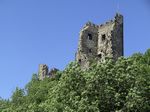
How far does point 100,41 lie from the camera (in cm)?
10138

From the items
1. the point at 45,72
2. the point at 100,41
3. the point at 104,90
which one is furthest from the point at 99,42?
the point at 104,90

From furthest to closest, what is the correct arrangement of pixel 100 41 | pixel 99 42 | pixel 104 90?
pixel 99 42
pixel 100 41
pixel 104 90

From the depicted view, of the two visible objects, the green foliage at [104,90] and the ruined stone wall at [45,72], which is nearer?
the green foliage at [104,90]

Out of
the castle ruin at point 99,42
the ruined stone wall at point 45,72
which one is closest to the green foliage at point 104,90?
the castle ruin at point 99,42

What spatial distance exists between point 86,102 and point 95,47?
150ft

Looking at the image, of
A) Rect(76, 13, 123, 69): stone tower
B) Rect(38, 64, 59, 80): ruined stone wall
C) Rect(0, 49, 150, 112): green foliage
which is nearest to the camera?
Rect(0, 49, 150, 112): green foliage

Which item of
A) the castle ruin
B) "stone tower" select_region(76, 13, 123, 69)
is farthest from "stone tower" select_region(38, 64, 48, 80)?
"stone tower" select_region(76, 13, 123, 69)

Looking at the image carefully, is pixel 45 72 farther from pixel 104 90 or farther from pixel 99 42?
pixel 104 90

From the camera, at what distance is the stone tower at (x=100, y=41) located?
9844 cm

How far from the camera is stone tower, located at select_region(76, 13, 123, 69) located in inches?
3875

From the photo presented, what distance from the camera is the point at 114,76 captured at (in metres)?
57.8

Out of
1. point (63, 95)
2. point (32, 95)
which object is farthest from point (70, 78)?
point (32, 95)

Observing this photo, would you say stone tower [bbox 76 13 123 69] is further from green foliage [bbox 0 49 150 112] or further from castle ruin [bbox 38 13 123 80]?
green foliage [bbox 0 49 150 112]

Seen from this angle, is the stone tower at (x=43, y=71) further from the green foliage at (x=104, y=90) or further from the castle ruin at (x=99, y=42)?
the green foliage at (x=104, y=90)
